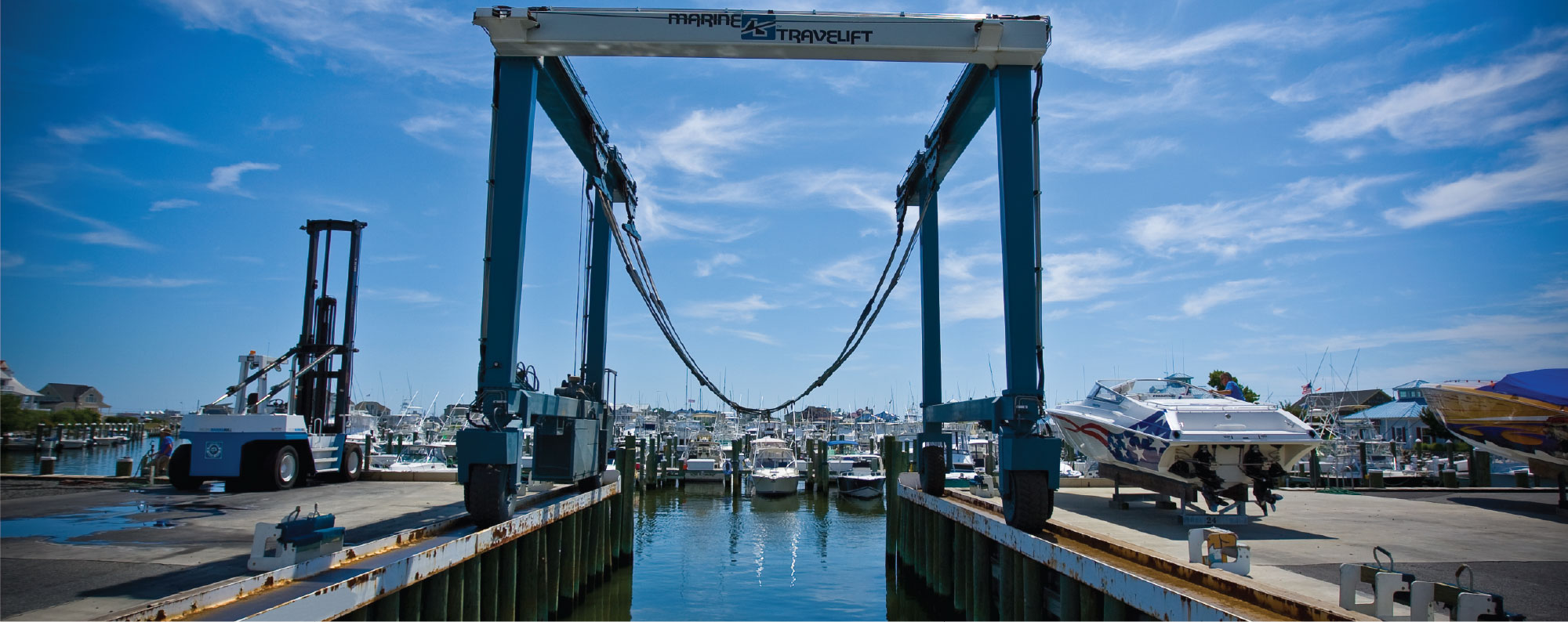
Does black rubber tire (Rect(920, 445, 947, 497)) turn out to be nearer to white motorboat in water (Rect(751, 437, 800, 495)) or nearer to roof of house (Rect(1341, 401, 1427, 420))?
white motorboat in water (Rect(751, 437, 800, 495))

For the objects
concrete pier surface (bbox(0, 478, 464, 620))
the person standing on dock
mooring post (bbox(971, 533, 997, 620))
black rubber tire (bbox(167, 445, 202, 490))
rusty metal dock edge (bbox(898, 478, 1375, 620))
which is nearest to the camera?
rusty metal dock edge (bbox(898, 478, 1375, 620))

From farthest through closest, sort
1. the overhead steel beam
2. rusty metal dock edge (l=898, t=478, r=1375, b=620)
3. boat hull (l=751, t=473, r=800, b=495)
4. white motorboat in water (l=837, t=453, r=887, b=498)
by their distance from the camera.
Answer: boat hull (l=751, t=473, r=800, b=495)
white motorboat in water (l=837, t=453, r=887, b=498)
the overhead steel beam
rusty metal dock edge (l=898, t=478, r=1375, b=620)

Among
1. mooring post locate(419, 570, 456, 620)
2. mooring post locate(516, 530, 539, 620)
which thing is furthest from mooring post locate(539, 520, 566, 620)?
mooring post locate(419, 570, 456, 620)

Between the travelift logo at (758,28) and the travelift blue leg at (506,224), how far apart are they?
10.8 feet

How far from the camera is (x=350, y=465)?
21.5 meters

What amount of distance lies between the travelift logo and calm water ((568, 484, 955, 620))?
34.7 feet

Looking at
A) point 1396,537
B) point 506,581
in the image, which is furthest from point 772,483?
point 1396,537

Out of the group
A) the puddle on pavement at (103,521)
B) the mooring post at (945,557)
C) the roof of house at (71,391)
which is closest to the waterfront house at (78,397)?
the roof of house at (71,391)

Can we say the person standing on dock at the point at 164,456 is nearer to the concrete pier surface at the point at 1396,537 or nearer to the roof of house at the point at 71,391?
the concrete pier surface at the point at 1396,537

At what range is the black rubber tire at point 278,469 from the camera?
17.9 meters

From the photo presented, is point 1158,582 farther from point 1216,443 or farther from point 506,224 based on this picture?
point 506,224

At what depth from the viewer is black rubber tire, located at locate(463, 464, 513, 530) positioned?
11.0 metres

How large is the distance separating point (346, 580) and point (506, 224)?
5752 millimetres

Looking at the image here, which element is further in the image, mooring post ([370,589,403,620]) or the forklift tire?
the forklift tire
